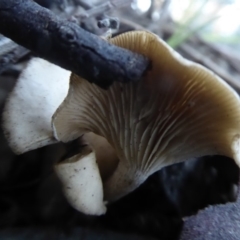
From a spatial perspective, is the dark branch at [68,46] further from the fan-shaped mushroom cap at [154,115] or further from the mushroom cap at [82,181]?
the mushroom cap at [82,181]

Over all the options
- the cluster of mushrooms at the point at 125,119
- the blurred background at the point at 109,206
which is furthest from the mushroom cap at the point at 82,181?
the blurred background at the point at 109,206

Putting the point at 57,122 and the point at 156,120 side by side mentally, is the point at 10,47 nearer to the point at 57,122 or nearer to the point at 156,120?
the point at 57,122

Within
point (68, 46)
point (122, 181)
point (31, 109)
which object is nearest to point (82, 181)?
point (122, 181)

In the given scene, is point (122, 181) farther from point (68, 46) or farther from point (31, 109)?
point (68, 46)

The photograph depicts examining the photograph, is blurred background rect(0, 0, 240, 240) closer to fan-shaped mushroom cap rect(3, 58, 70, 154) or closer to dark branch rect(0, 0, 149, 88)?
fan-shaped mushroom cap rect(3, 58, 70, 154)

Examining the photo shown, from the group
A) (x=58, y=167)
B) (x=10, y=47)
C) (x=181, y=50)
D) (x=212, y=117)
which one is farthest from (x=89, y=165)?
(x=181, y=50)

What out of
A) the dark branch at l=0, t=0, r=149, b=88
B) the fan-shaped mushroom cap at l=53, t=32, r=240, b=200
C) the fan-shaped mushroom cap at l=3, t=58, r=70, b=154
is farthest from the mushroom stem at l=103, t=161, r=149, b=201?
the dark branch at l=0, t=0, r=149, b=88
